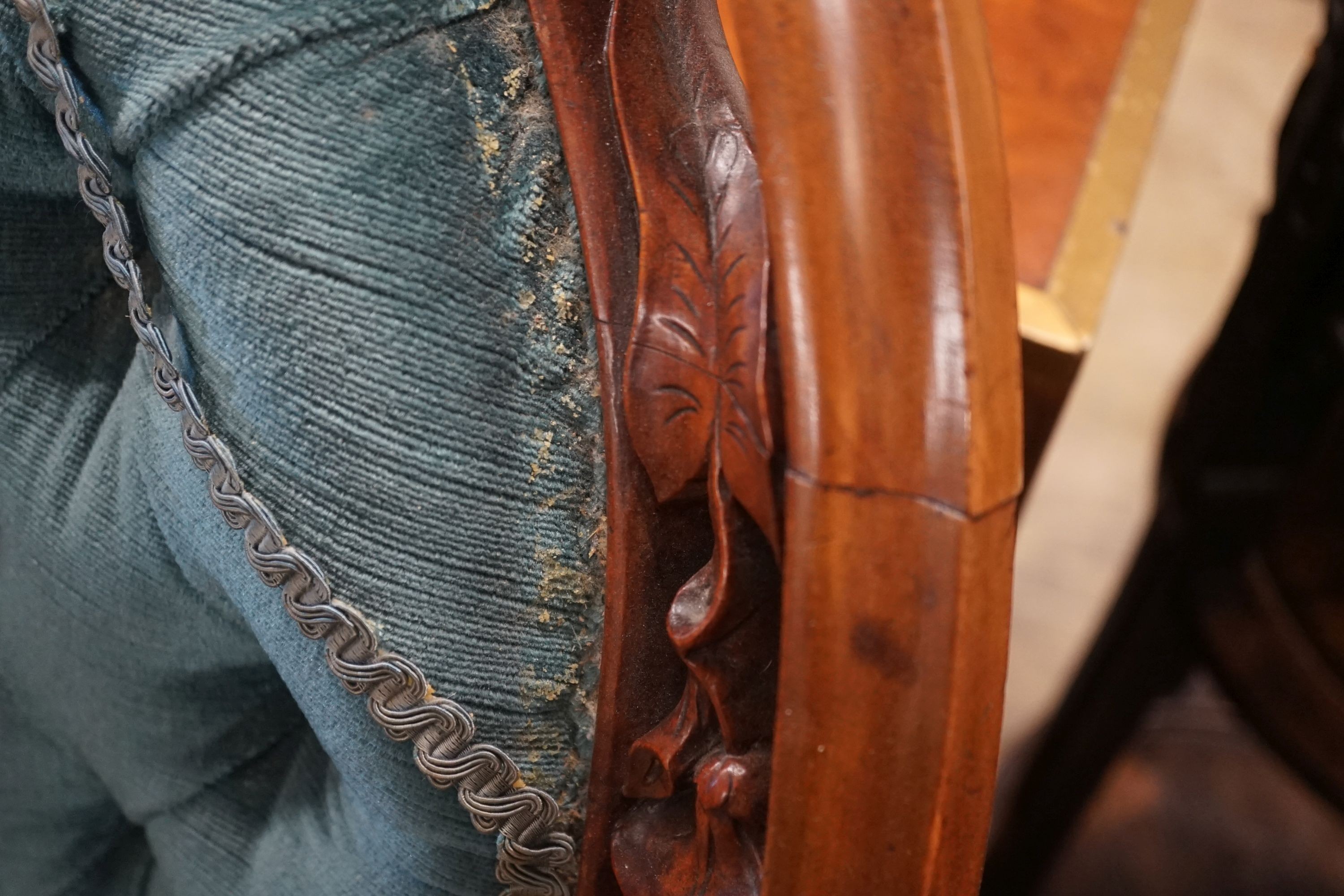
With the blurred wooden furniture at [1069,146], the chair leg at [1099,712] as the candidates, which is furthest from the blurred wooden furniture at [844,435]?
the chair leg at [1099,712]

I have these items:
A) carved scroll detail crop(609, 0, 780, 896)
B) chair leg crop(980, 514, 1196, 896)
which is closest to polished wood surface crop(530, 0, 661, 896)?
carved scroll detail crop(609, 0, 780, 896)

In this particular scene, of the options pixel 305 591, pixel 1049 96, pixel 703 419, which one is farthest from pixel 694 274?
pixel 1049 96

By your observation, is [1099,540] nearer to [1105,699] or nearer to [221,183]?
[1105,699]

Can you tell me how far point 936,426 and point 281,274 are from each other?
8.6 inches

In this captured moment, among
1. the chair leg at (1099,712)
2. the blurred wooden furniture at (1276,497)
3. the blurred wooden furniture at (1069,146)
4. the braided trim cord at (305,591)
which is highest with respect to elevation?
the braided trim cord at (305,591)

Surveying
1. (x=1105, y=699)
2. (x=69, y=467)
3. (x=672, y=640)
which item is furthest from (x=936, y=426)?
(x=1105, y=699)

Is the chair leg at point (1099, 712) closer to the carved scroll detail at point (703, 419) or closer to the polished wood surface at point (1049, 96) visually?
the polished wood surface at point (1049, 96)

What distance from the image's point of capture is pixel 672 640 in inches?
14.2

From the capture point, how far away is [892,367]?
295mm

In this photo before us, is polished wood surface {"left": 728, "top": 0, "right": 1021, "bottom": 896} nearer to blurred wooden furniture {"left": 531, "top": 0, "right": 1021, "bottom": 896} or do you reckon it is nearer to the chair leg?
blurred wooden furniture {"left": 531, "top": 0, "right": 1021, "bottom": 896}

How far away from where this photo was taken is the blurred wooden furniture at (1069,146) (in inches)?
35.6

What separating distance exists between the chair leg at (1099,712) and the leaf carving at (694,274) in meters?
0.73

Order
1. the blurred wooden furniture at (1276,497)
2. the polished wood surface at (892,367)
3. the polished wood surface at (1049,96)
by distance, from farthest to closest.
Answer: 1. the polished wood surface at (1049,96)
2. the blurred wooden furniture at (1276,497)
3. the polished wood surface at (892,367)

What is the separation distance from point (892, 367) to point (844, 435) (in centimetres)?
2
